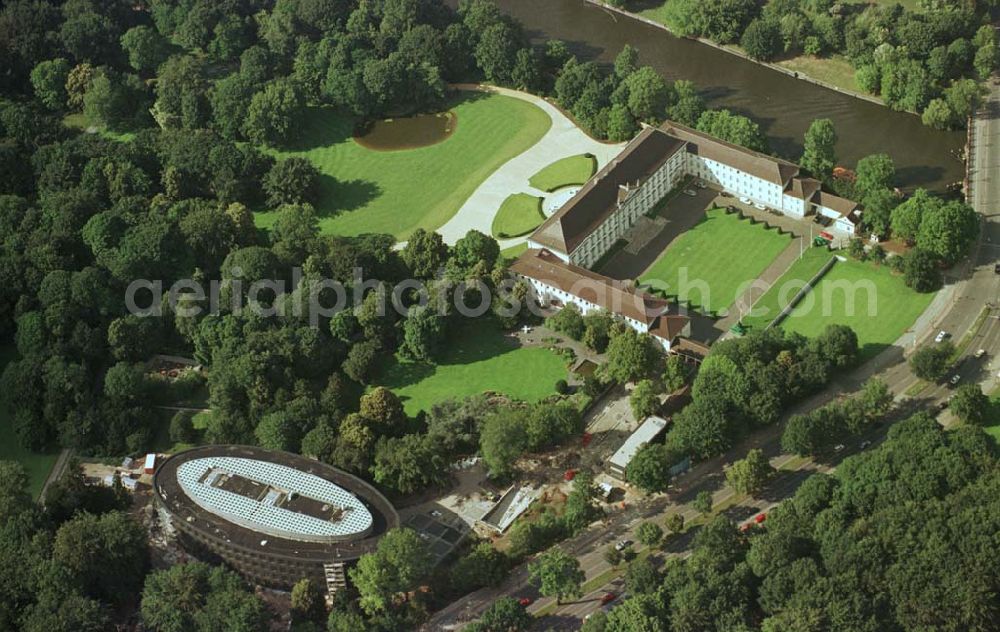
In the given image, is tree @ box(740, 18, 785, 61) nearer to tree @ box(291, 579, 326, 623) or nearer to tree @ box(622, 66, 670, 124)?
tree @ box(622, 66, 670, 124)

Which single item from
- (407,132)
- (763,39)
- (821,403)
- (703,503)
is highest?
(763,39)

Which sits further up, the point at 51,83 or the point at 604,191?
the point at 604,191

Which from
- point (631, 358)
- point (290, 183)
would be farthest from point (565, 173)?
point (631, 358)

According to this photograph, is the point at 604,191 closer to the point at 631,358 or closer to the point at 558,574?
the point at 631,358

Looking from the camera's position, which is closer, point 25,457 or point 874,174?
point 25,457

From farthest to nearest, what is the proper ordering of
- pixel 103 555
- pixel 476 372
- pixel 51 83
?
pixel 51 83 → pixel 476 372 → pixel 103 555

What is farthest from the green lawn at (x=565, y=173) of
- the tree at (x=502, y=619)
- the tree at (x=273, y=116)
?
the tree at (x=502, y=619)

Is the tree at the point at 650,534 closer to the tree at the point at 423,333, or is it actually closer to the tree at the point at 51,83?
the tree at the point at 423,333

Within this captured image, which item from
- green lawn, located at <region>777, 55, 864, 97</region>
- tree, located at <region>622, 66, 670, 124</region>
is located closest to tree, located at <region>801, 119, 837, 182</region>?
tree, located at <region>622, 66, 670, 124</region>
